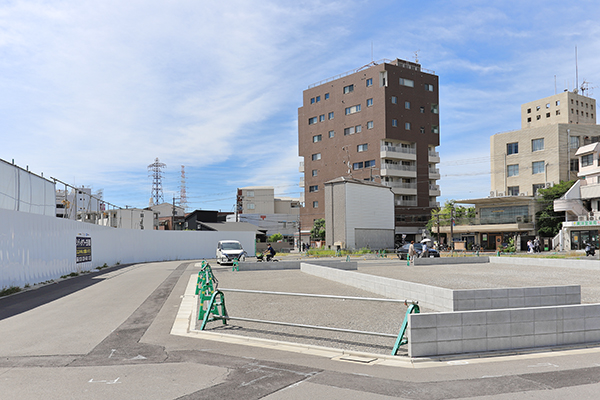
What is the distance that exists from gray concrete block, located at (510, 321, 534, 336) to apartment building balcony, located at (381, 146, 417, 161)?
62.2 m

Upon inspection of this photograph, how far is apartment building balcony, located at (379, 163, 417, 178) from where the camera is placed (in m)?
68.8

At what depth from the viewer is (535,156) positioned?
6475 centimetres

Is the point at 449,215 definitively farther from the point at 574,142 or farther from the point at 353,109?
the point at 353,109

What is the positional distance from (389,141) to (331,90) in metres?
13.9

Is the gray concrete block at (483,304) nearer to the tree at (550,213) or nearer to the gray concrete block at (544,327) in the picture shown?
the gray concrete block at (544,327)

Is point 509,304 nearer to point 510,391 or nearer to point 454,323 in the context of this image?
point 454,323

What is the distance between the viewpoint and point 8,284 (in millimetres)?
15695

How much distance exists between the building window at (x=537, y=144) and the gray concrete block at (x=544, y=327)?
212 feet

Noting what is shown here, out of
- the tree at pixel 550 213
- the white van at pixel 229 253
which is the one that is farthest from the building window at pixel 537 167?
the white van at pixel 229 253

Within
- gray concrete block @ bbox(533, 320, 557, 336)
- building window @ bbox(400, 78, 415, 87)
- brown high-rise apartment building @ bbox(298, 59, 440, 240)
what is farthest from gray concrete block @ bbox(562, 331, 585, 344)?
building window @ bbox(400, 78, 415, 87)

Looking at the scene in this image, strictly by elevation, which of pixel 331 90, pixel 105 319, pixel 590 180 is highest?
pixel 331 90

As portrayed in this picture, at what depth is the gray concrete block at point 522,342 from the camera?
7555 millimetres

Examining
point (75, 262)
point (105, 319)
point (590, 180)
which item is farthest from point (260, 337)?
point (590, 180)

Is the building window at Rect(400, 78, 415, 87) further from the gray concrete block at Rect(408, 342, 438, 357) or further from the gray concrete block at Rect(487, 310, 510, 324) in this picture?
the gray concrete block at Rect(408, 342, 438, 357)
